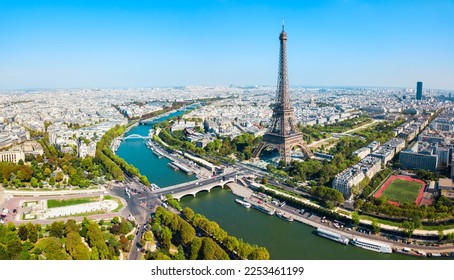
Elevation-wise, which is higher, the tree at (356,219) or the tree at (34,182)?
the tree at (34,182)

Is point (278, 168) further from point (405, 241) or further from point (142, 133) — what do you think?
point (142, 133)

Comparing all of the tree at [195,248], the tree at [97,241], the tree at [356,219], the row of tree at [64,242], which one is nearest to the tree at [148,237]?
the row of tree at [64,242]

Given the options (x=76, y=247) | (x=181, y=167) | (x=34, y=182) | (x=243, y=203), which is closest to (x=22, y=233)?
(x=76, y=247)

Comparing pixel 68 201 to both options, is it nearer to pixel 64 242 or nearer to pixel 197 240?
pixel 64 242

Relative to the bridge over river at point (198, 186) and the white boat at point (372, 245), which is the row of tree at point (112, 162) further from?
the white boat at point (372, 245)

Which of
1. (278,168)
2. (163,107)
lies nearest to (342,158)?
(278,168)
